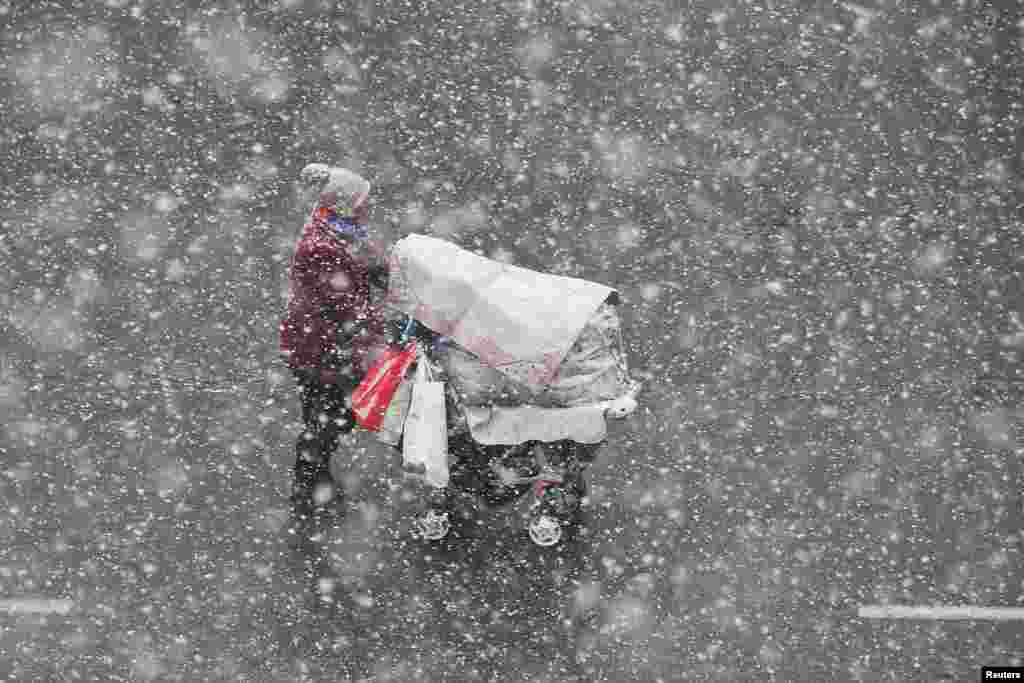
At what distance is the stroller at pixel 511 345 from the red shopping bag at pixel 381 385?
80mm

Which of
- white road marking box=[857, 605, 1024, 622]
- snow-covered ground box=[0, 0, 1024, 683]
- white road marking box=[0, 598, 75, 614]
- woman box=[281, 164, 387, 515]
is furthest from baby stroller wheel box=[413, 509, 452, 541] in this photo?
white road marking box=[857, 605, 1024, 622]

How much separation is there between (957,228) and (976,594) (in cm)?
240

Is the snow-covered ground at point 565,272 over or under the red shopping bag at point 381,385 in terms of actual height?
under

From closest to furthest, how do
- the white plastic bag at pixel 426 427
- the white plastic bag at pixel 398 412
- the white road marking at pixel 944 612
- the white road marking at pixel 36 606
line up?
the white plastic bag at pixel 426 427 < the white plastic bag at pixel 398 412 < the white road marking at pixel 36 606 < the white road marking at pixel 944 612

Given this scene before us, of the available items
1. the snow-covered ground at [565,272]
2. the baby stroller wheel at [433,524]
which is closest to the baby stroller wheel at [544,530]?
the snow-covered ground at [565,272]

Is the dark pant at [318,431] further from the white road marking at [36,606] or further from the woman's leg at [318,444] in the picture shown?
the white road marking at [36,606]

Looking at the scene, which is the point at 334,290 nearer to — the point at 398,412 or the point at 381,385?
the point at 381,385

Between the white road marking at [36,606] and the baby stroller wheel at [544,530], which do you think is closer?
the white road marking at [36,606]

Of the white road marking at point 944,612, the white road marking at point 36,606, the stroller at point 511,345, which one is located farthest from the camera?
the white road marking at point 944,612

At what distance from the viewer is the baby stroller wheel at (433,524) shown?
565 centimetres

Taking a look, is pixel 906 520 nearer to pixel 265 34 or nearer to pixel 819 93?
pixel 819 93

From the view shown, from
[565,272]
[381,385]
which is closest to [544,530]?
[381,385]

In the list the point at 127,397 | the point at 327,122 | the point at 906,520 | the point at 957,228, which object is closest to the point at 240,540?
the point at 127,397

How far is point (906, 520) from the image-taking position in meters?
5.91
